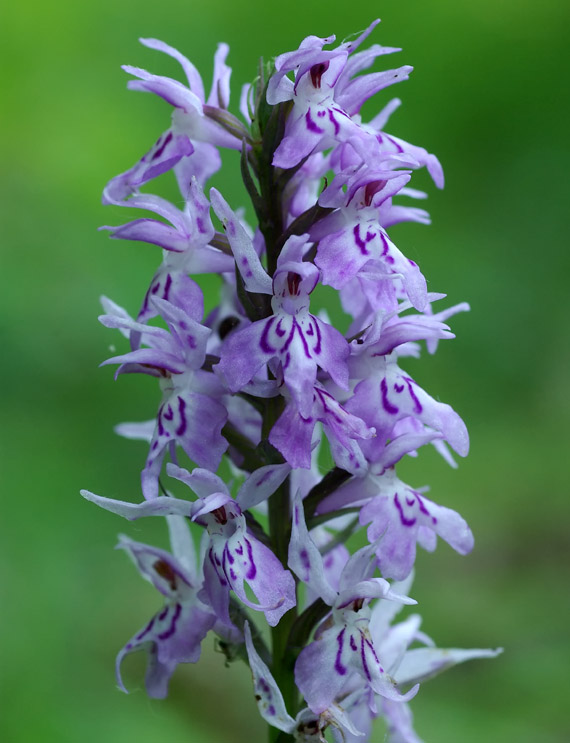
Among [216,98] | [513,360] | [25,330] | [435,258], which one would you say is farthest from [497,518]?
[216,98]

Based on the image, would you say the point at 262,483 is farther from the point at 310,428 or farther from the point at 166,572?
the point at 166,572

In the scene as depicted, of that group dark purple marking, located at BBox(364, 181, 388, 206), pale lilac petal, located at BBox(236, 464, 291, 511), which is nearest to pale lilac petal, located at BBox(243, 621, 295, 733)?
pale lilac petal, located at BBox(236, 464, 291, 511)

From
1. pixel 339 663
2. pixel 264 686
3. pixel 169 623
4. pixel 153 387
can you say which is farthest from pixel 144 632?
pixel 153 387

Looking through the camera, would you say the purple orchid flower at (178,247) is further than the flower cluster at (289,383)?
Yes

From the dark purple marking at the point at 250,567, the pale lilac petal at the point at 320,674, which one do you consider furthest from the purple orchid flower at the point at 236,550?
the pale lilac petal at the point at 320,674

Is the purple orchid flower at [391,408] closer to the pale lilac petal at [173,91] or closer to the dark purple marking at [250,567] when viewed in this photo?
the dark purple marking at [250,567]

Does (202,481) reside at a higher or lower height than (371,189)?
lower
